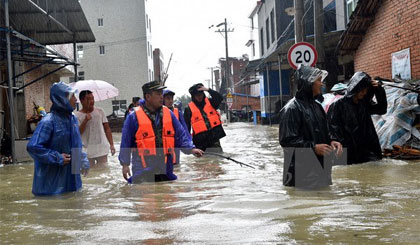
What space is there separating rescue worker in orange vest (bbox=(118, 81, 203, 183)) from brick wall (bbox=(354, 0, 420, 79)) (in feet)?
23.1

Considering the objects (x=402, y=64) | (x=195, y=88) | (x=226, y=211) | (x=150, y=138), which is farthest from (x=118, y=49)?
(x=226, y=211)

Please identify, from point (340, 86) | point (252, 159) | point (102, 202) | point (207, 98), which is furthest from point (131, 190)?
point (340, 86)

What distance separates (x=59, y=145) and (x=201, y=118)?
5.08 metres

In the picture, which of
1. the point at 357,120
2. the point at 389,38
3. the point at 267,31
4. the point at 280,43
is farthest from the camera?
the point at 267,31

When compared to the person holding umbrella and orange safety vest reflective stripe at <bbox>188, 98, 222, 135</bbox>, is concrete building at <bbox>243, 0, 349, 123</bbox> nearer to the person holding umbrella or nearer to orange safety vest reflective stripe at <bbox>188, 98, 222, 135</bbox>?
orange safety vest reflective stripe at <bbox>188, 98, 222, 135</bbox>

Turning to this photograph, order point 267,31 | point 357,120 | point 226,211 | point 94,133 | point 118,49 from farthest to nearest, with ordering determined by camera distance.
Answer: point 118,49, point 267,31, point 94,133, point 357,120, point 226,211

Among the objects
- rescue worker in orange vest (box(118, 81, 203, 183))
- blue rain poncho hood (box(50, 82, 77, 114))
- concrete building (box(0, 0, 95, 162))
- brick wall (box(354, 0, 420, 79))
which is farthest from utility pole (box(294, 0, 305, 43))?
blue rain poncho hood (box(50, 82, 77, 114))

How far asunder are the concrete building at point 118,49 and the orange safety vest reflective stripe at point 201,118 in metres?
40.5

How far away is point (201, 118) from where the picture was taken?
11312 mm

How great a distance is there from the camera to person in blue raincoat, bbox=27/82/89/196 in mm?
6383

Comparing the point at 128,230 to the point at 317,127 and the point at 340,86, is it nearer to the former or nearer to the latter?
the point at 317,127

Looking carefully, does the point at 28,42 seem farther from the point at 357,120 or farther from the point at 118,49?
the point at 118,49

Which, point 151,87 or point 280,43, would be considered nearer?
point 151,87

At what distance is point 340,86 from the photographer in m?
12.8
